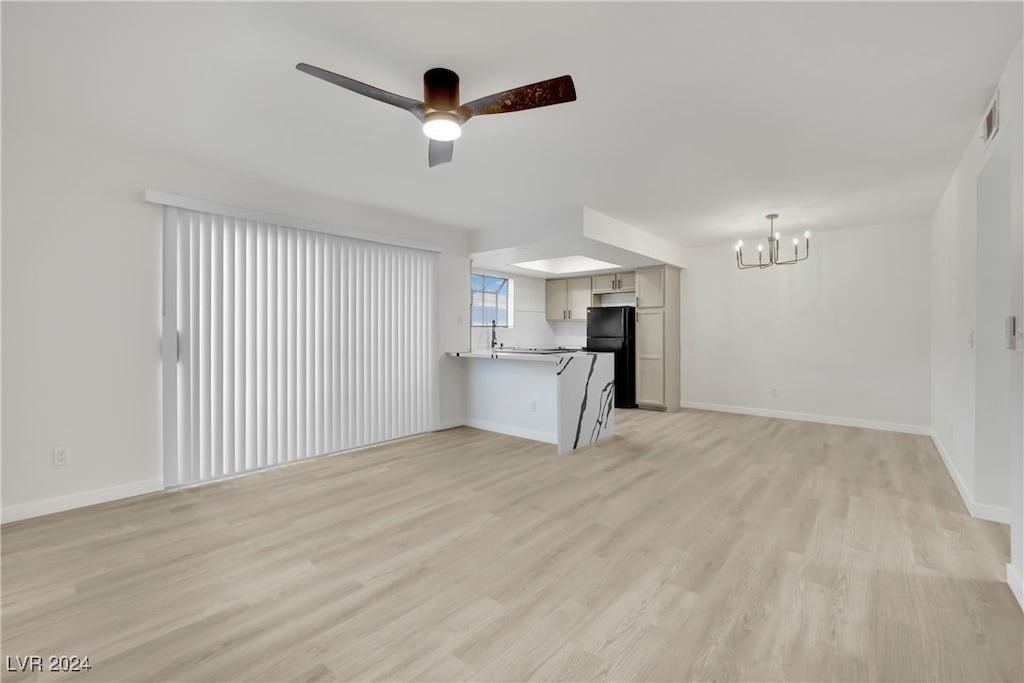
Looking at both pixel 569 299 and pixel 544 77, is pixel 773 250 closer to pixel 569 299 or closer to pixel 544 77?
pixel 569 299

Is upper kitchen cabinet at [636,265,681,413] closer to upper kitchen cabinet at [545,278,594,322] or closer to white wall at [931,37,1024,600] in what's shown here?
upper kitchen cabinet at [545,278,594,322]

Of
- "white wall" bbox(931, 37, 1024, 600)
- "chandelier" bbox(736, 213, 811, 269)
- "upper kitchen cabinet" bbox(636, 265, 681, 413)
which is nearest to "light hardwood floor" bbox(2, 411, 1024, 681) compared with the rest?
"white wall" bbox(931, 37, 1024, 600)

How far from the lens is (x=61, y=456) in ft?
9.47

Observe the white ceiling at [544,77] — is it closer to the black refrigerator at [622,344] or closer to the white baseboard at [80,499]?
the white baseboard at [80,499]

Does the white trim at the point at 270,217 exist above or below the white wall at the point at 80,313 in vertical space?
above

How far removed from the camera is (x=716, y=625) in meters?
1.76

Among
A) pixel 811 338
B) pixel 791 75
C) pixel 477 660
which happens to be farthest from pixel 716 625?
pixel 811 338

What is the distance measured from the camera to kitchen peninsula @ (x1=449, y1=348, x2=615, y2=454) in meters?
4.45

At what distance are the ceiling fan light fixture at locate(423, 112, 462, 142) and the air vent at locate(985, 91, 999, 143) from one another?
2868 mm

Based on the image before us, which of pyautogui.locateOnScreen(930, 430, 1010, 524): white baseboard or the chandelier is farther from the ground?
the chandelier

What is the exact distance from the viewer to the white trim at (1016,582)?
186 centimetres

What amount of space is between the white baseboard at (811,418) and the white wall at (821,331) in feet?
0.05

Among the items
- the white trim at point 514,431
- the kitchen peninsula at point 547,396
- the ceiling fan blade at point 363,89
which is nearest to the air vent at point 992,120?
the ceiling fan blade at point 363,89

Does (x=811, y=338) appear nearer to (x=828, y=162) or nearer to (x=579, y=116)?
(x=828, y=162)
